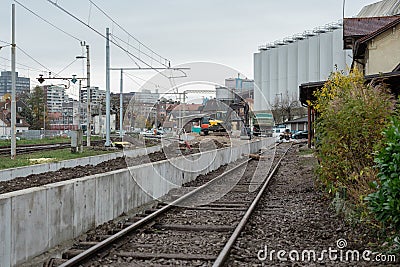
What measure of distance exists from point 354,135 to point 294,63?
81.4 m

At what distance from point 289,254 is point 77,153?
91.9ft

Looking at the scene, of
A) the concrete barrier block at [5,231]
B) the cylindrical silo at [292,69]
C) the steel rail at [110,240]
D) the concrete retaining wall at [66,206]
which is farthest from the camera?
the cylindrical silo at [292,69]

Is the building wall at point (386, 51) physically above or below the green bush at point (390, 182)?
above

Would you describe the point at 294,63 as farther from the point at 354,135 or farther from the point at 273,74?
the point at 354,135

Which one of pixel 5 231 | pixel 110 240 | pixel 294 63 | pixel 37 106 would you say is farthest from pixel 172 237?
pixel 37 106

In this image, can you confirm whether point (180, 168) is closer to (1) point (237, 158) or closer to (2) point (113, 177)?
(2) point (113, 177)

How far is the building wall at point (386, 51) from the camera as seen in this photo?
1131 inches

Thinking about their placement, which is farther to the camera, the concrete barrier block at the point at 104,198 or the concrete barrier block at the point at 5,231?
the concrete barrier block at the point at 104,198

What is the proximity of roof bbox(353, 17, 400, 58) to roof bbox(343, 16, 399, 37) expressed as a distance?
3.37 feet

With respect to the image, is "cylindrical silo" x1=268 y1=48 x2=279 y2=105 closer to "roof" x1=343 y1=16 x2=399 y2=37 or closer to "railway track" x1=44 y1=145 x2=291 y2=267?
"roof" x1=343 y1=16 x2=399 y2=37

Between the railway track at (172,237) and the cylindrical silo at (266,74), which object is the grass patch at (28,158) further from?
the cylindrical silo at (266,74)

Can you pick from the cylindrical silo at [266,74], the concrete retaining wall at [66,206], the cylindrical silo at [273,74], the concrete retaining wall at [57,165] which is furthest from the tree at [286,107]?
the concrete retaining wall at [66,206]

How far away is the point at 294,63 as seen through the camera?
9150 centimetres

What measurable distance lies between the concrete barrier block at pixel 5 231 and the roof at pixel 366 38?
2435 centimetres
